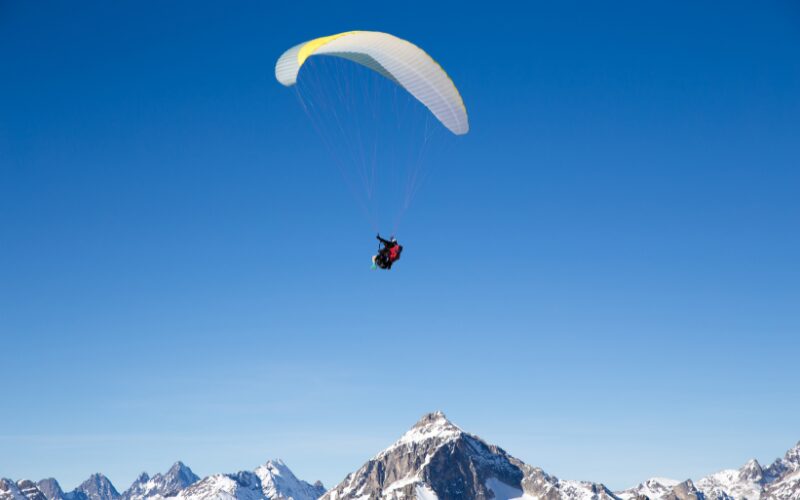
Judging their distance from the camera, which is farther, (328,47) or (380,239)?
(380,239)

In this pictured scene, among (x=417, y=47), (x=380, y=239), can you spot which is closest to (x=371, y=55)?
(x=417, y=47)

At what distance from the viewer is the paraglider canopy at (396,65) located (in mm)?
52719

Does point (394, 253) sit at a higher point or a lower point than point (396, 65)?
lower

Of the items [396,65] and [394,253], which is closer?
[396,65]

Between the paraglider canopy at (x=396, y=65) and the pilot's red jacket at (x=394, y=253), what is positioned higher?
the paraglider canopy at (x=396, y=65)

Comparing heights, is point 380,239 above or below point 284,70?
below

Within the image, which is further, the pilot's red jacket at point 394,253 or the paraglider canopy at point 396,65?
the pilot's red jacket at point 394,253

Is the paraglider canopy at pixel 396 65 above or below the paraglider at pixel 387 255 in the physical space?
above

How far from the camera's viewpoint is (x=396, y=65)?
180 feet

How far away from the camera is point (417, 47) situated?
53.5 metres

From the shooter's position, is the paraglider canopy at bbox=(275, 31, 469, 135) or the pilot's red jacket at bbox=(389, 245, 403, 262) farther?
the pilot's red jacket at bbox=(389, 245, 403, 262)

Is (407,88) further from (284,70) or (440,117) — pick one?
(284,70)

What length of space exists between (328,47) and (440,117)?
8.50 metres

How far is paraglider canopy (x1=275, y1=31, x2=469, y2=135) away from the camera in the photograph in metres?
52.7
